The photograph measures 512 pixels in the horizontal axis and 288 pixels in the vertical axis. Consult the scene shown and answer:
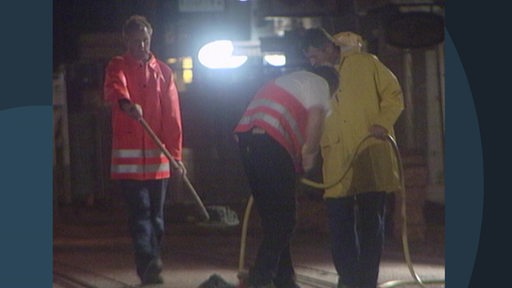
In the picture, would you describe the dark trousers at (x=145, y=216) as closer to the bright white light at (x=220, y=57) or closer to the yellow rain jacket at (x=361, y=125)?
the bright white light at (x=220, y=57)

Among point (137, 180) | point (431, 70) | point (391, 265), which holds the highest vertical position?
point (431, 70)

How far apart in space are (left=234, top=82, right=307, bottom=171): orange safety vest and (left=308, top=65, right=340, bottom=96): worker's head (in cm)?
21

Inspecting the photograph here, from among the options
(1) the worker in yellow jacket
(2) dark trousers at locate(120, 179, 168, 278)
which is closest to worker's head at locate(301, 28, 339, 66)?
(1) the worker in yellow jacket

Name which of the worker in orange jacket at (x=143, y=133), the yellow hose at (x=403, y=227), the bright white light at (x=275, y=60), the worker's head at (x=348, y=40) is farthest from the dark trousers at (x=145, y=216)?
the worker's head at (x=348, y=40)

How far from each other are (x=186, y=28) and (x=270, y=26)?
1.61 ft

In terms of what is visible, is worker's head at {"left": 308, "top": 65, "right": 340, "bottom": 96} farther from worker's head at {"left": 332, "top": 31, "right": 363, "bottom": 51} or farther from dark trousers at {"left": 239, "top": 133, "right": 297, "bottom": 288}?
dark trousers at {"left": 239, "top": 133, "right": 297, "bottom": 288}

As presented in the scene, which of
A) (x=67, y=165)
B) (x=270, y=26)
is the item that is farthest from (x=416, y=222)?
(x=67, y=165)

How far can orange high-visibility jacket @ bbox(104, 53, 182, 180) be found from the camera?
678cm

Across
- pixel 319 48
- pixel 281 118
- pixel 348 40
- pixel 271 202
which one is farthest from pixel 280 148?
pixel 348 40

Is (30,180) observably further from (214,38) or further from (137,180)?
(214,38)

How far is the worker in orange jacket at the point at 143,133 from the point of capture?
Answer: 267 inches

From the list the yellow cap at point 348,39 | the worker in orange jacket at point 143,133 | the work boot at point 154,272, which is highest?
the yellow cap at point 348,39

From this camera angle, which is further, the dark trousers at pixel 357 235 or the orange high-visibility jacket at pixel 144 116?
the dark trousers at pixel 357 235

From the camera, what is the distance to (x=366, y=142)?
6875mm
